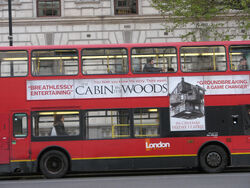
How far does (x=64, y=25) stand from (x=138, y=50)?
436 inches

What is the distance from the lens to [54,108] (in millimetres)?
12758

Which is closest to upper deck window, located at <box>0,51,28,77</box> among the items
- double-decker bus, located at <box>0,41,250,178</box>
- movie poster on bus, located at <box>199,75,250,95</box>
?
double-decker bus, located at <box>0,41,250,178</box>

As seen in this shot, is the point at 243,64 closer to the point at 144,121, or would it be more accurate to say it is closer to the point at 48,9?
the point at 144,121

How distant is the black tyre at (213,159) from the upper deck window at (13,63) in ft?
20.3

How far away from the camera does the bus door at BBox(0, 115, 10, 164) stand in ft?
41.1

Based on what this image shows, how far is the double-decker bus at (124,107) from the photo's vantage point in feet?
41.7

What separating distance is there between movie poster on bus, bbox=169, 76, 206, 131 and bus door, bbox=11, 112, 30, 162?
4.55m

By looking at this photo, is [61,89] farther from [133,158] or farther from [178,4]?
[178,4]

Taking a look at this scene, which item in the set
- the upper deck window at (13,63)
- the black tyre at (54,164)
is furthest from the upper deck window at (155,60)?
the black tyre at (54,164)

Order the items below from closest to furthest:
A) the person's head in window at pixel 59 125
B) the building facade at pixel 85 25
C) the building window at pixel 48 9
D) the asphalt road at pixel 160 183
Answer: the asphalt road at pixel 160 183 → the person's head in window at pixel 59 125 → the building facade at pixel 85 25 → the building window at pixel 48 9

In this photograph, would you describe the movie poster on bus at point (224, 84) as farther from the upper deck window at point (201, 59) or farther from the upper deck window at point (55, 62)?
the upper deck window at point (55, 62)

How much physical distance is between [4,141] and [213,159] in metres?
6.58

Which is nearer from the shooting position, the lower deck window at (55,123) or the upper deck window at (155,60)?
the lower deck window at (55,123)

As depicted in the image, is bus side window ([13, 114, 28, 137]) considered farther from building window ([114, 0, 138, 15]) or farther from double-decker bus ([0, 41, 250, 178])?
building window ([114, 0, 138, 15])
